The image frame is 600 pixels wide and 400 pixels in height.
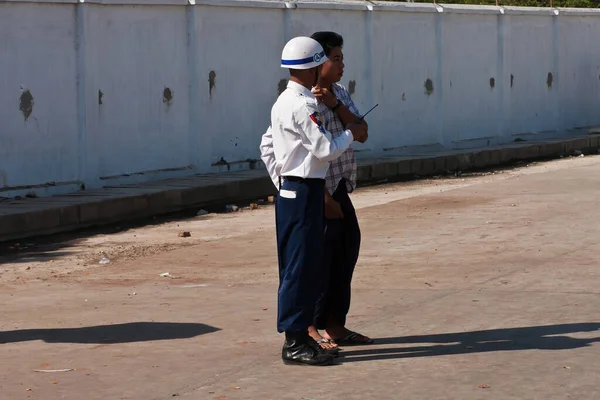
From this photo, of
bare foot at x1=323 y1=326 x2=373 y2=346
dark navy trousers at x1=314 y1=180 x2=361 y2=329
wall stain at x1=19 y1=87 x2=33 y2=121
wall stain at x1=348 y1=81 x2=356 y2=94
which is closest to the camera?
dark navy trousers at x1=314 y1=180 x2=361 y2=329

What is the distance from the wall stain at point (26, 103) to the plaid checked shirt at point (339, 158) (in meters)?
8.54

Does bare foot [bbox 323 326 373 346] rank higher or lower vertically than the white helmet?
lower

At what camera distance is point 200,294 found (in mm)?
9719

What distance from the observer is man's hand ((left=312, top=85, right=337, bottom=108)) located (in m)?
7.29

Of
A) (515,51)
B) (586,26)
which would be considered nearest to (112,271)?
(515,51)

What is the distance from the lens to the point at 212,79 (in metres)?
18.6

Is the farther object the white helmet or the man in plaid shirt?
the man in plaid shirt

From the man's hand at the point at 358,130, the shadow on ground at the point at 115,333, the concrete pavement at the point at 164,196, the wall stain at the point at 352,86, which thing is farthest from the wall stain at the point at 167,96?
the man's hand at the point at 358,130

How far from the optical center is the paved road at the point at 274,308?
6742 mm

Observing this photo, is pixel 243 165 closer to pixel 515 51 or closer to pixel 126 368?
pixel 515 51

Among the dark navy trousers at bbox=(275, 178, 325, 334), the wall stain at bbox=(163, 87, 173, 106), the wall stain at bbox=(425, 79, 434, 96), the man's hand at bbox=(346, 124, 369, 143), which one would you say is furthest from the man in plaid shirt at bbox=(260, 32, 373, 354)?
the wall stain at bbox=(425, 79, 434, 96)

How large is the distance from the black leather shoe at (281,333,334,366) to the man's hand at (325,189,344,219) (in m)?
0.73

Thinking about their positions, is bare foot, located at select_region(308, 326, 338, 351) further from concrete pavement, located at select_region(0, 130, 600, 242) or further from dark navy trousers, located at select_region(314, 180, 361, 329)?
concrete pavement, located at select_region(0, 130, 600, 242)

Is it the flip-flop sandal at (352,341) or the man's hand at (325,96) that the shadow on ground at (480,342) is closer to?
the flip-flop sandal at (352,341)
